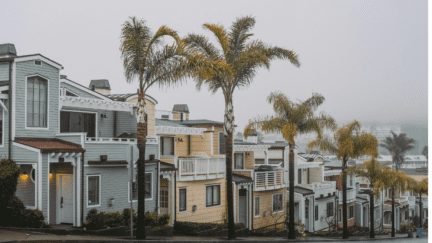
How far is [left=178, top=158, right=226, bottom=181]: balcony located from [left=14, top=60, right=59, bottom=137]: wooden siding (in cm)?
741

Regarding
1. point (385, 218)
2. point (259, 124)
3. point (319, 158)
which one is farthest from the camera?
point (385, 218)

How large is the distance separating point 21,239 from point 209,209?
14.0 metres

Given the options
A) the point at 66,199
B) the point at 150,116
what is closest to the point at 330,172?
the point at 150,116

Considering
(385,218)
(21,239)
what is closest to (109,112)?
(21,239)

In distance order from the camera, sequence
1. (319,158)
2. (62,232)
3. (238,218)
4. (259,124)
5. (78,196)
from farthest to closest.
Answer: (319,158)
(238,218)
(259,124)
(78,196)
(62,232)

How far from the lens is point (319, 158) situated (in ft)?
143

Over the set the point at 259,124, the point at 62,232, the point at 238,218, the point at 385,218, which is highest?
the point at 259,124

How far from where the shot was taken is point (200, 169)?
25375mm

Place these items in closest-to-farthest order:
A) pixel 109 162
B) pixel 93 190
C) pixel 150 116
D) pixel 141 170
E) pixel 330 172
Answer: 1. pixel 141 170
2. pixel 93 190
3. pixel 109 162
4. pixel 150 116
5. pixel 330 172

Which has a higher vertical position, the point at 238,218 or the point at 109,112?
the point at 109,112

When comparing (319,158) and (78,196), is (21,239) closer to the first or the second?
(78,196)

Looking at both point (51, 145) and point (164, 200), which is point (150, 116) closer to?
point (164, 200)

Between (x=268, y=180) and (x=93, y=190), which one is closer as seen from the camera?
(x=93, y=190)

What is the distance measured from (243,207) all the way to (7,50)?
16765 mm
